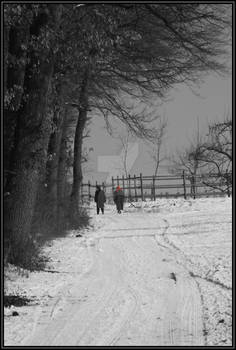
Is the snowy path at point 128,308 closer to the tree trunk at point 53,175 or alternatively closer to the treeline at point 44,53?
the treeline at point 44,53

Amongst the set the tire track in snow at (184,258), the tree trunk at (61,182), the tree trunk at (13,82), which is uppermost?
the tree trunk at (13,82)

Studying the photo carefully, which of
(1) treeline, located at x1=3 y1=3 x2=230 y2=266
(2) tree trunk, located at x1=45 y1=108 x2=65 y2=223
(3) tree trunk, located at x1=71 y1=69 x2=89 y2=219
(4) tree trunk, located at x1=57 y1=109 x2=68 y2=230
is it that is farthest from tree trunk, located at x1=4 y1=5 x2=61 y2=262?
(3) tree trunk, located at x1=71 y1=69 x2=89 y2=219

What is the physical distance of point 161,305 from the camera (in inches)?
211

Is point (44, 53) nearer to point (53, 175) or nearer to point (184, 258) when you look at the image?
point (184, 258)

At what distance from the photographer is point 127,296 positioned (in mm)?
5836

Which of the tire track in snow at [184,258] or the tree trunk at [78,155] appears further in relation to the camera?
the tree trunk at [78,155]

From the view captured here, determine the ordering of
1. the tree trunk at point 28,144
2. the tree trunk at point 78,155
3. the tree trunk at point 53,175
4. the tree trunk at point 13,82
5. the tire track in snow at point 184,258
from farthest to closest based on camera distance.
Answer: the tree trunk at point 78,155 < the tree trunk at point 53,175 < the tree trunk at point 28,144 < the tree trunk at point 13,82 < the tire track in snow at point 184,258

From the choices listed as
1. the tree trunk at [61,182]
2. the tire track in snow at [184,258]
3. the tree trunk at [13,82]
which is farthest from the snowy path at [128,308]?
the tree trunk at [61,182]

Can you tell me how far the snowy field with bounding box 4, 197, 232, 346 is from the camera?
14.0ft

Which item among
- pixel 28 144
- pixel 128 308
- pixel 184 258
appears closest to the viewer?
pixel 128 308

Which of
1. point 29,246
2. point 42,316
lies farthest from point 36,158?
point 42,316

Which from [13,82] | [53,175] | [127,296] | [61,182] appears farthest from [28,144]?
[61,182]

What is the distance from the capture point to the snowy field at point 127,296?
4266mm

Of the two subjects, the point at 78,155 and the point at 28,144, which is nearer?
the point at 28,144
